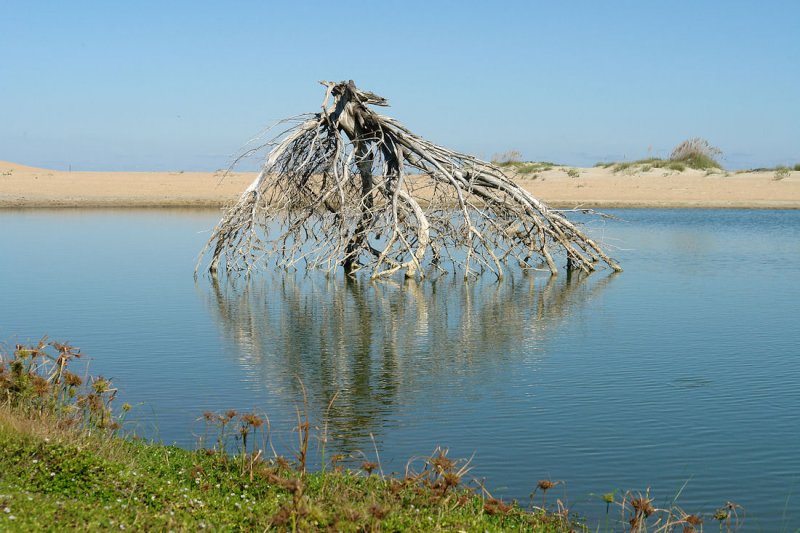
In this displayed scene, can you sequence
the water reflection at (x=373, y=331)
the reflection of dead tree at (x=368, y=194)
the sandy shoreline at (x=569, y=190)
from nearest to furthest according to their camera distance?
the water reflection at (x=373, y=331) → the reflection of dead tree at (x=368, y=194) → the sandy shoreline at (x=569, y=190)

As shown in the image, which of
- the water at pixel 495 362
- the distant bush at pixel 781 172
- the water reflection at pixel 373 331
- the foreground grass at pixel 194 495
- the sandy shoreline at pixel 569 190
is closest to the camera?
the foreground grass at pixel 194 495

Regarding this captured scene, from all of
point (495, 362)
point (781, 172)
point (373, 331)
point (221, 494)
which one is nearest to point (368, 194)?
point (373, 331)

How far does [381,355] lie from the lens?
1123 centimetres

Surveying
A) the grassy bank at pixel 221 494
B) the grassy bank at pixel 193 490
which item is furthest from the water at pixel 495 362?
the grassy bank at pixel 193 490

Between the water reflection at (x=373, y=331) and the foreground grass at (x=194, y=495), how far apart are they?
151 centimetres

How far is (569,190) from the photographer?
44.0 meters

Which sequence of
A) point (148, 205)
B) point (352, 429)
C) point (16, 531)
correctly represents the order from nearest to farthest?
1. point (16, 531)
2. point (352, 429)
3. point (148, 205)

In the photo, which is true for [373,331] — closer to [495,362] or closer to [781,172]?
[495,362]

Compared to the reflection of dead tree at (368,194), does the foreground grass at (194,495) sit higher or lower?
lower

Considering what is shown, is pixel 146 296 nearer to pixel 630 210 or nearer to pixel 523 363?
pixel 523 363

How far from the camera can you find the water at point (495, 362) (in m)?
7.44

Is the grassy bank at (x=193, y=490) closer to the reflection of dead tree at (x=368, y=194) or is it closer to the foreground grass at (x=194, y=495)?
the foreground grass at (x=194, y=495)

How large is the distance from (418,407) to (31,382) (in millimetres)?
3225

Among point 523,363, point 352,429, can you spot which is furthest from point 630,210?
point 352,429
